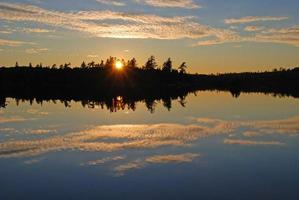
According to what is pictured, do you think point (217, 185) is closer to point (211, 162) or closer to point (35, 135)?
point (211, 162)

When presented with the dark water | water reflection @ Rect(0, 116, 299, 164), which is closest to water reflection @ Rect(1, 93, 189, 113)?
water reflection @ Rect(0, 116, 299, 164)

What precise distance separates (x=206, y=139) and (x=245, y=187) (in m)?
14.6

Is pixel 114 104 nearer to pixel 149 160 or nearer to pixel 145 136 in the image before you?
pixel 145 136

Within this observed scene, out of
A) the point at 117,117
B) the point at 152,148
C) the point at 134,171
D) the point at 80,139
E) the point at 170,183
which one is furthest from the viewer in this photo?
the point at 117,117

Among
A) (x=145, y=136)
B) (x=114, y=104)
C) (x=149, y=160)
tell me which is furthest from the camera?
(x=114, y=104)

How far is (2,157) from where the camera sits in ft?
93.9

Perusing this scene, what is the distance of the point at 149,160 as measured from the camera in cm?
2816

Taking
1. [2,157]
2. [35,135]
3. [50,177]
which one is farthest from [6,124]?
[50,177]

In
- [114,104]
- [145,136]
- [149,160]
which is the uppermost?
[114,104]

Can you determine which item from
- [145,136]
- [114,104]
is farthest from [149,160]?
[114,104]

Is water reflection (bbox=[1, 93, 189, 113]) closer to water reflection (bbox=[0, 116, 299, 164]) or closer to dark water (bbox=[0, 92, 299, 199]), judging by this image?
water reflection (bbox=[0, 116, 299, 164])

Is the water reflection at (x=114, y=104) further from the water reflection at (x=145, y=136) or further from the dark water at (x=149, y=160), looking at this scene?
the dark water at (x=149, y=160)

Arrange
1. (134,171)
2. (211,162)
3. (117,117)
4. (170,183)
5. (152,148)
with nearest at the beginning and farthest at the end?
(170,183) < (134,171) < (211,162) < (152,148) < (117,117)

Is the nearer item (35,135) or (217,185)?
(217,185)
